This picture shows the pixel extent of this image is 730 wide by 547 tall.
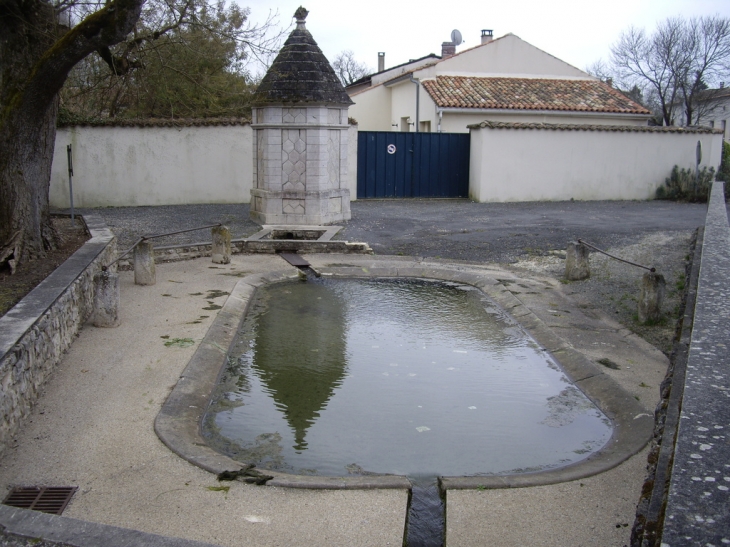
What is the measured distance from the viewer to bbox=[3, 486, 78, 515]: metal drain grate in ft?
13.3

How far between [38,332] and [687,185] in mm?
19527

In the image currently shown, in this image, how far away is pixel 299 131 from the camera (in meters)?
15.1

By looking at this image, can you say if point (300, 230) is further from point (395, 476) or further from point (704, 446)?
point (704, 446)

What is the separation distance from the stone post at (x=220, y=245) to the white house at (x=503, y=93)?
13.4 meters

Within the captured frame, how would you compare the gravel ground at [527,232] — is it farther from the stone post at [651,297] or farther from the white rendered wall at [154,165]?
the white rendered wall at [154,165]

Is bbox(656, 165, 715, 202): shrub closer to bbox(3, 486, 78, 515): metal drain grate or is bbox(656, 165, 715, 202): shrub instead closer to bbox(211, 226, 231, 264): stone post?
bbox(211, 226, 231, 264): stone post

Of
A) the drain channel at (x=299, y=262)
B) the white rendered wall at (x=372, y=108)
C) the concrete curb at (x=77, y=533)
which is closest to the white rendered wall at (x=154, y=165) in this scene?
the drain channel at (x=299, y=262)

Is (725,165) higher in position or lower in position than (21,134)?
lower

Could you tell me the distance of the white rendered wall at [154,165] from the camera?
18156mm

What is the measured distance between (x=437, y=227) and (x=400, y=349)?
26.1 feet

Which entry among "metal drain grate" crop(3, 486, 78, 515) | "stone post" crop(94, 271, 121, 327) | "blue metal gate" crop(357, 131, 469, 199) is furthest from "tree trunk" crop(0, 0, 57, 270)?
A: "blue metal gate" crop(357, 131, 469, 199)

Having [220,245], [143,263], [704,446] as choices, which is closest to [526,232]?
[220,245]

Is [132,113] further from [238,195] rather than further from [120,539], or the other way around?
[120,539]

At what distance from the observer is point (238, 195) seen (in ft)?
62.9
